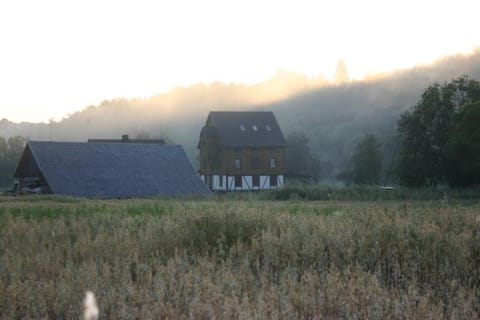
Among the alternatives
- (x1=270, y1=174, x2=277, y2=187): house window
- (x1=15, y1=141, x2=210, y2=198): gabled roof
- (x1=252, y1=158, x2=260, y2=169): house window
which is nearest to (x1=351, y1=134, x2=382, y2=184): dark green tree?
(x1=270, y1=174, x2=277, y2=187): house window

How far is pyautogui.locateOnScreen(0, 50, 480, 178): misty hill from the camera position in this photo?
6093 inches

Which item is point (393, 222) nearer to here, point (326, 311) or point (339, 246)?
point (339, 246)

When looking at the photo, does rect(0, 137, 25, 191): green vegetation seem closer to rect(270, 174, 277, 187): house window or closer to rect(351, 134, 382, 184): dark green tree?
rect(270, 174, 277, 187): house window

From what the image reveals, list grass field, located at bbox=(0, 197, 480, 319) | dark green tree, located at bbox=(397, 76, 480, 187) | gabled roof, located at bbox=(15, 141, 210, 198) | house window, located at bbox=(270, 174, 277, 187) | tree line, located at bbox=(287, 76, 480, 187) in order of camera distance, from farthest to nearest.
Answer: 1. house window, located at bbox=(270, 174, 277, 187)
2. dark green tree, located at bbox=(397, 76, 480, 187)
3. gabled roof, located at bbox=(15, 141, 210, 198)
4. tree line, located at bbox=(287, 76, 480, 187)
5. grass field, located at bbox=(0, 197, 480, 319)

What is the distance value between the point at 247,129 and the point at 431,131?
24.7 metres

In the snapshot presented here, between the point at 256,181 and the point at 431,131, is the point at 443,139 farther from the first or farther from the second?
the point at 256,181

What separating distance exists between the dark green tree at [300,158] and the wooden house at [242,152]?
18.9m

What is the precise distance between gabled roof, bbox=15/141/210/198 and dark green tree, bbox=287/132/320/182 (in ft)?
125

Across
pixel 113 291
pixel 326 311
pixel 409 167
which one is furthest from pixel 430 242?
pixel 409 167

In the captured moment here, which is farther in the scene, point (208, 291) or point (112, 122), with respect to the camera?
point (112, 122)

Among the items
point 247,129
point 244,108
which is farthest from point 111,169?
point 244,108

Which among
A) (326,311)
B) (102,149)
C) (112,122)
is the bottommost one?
(326,311)

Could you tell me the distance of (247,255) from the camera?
32.3ft

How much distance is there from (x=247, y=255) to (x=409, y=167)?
39.0 metres
